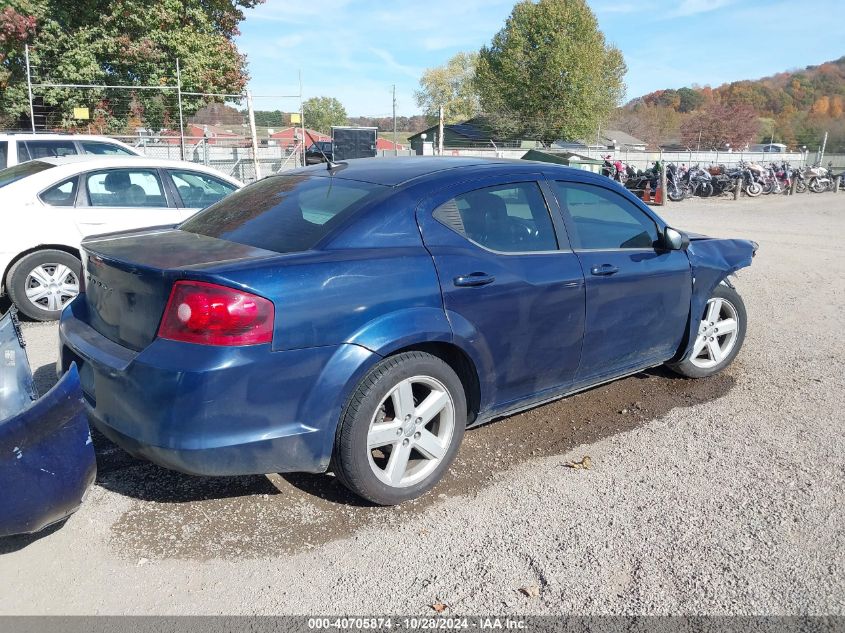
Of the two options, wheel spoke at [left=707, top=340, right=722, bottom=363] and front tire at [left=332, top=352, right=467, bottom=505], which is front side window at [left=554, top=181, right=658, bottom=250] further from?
front tire at [left=332, top=352, right=467, bottom=505]

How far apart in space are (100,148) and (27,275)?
668 cm

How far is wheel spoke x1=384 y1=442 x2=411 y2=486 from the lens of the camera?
3.22 metres

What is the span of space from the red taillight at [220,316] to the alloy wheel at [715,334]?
10.7 feet

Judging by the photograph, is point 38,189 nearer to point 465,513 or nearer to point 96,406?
point 96,406

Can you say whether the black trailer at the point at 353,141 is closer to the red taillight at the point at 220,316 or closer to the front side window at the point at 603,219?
the front side window at the point at 603,219

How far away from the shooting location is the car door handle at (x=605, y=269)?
3.90 metres

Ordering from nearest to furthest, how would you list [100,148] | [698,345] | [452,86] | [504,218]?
[504,218]
[698,345]
[100,148]
[452,86]

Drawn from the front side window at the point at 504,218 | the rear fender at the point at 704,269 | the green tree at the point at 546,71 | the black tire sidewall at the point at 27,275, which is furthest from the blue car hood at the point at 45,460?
the green tree at the point at 546,71

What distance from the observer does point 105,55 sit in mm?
24984

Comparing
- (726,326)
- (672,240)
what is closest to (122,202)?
(672,240)

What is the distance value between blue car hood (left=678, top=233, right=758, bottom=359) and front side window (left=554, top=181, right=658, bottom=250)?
0.43 meters

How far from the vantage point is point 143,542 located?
9.77 ft

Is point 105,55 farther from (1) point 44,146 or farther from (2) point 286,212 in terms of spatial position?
(2) point 286,212

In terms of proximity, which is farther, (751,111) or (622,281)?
(751,111)
